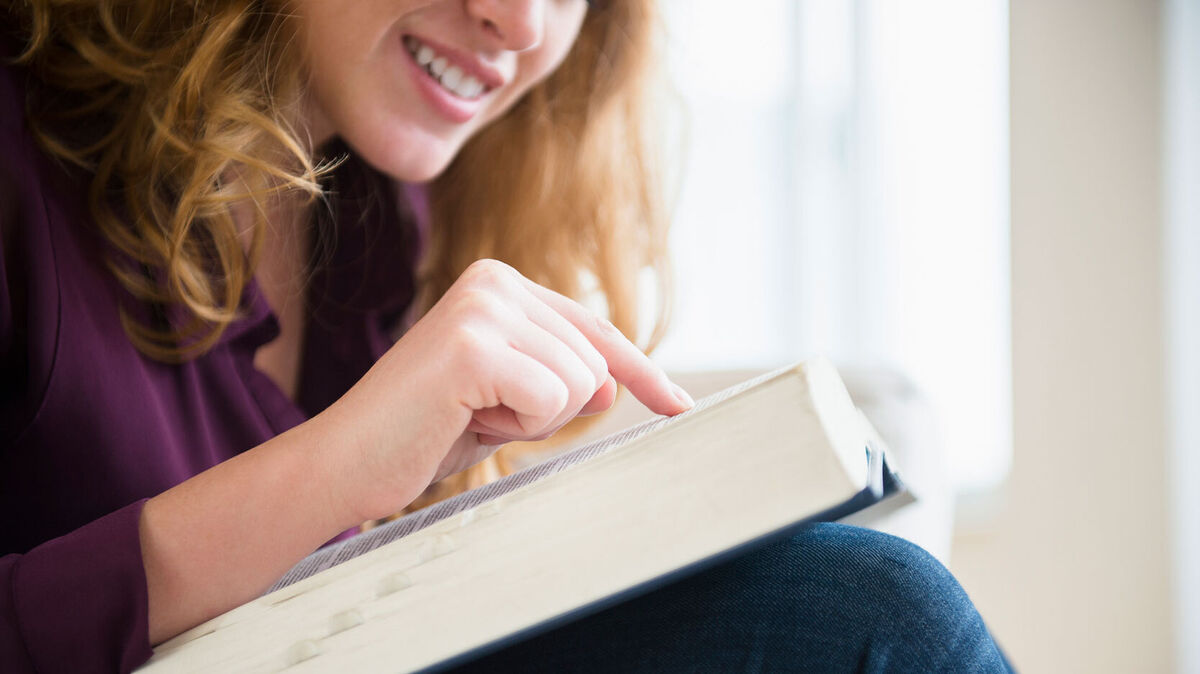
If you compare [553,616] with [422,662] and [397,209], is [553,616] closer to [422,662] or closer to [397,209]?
[422,662]

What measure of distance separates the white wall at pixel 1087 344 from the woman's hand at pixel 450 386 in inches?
65.2

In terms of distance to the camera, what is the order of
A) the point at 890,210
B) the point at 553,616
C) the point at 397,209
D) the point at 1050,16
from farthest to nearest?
the point at 890,210 < the point at 1050,16 < the point at 397,209 < the point at 553,616

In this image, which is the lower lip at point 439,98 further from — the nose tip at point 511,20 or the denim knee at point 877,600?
the denim knee at point 877,600

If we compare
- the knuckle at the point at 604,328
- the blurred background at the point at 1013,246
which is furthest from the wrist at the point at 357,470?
the blurred background at the point at 1013,246

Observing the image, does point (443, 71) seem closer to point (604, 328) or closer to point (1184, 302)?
point (604, 328)

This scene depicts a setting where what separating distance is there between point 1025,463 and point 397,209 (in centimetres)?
145

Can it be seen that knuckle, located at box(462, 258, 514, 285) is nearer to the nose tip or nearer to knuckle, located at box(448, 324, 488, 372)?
knuckle, located at box(448, 324, 488, 372)

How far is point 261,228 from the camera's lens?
23.6 inches

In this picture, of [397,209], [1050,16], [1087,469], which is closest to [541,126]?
[397,209]

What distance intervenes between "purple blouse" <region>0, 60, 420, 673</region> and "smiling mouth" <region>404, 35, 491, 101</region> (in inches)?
8.2

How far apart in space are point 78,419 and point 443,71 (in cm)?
35

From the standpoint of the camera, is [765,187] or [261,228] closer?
[261,228]

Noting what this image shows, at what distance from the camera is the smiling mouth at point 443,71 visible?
66cm

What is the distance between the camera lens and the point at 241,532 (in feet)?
1.13
